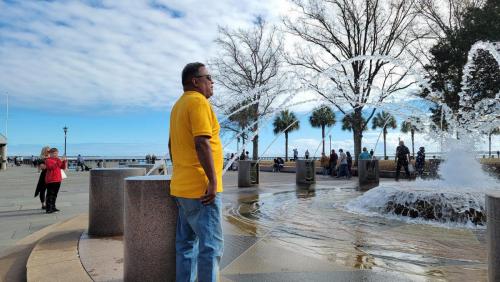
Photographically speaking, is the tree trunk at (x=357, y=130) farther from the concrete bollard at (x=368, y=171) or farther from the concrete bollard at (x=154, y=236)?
the concrete bollard at (x=154, y=236)

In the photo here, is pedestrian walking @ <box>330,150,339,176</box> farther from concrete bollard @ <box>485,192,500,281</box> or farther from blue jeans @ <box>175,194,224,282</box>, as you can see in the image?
blue jeans @ <box>175,194,224,282</box>

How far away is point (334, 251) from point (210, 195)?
2.60m

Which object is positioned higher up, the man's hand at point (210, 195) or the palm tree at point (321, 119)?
the palm tree at point (321, 119)

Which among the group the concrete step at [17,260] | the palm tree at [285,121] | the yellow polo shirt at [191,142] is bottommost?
the concrete step at [17,260]

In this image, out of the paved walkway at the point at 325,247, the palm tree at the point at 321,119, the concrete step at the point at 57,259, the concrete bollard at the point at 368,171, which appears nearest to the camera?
the concrete step at the point at 57,259

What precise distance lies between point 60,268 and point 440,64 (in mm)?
26855

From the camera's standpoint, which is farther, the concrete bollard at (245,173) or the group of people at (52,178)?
the concrete bollard at (245,173)

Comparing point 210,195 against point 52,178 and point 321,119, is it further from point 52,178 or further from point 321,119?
point 321,119

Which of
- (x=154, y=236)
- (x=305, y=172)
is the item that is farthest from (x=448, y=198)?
(x=305, y=172)

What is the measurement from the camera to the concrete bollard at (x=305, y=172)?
1766 cm

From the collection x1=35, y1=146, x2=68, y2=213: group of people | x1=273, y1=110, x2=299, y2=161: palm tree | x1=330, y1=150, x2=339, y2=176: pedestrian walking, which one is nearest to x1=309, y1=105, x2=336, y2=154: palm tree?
x1=273, y1=110, x2=299, y2=161: palm tree

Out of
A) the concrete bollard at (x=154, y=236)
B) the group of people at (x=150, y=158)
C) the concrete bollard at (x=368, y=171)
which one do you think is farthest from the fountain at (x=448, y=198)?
the group of people at (x=150, y=158)

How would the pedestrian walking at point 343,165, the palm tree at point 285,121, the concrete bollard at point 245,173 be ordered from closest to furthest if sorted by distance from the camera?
the concrete bollard at point 245,173 → the pedestrian walking at point 343,165 → the palm tree at point 285,121

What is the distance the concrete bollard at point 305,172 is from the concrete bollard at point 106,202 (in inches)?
458
